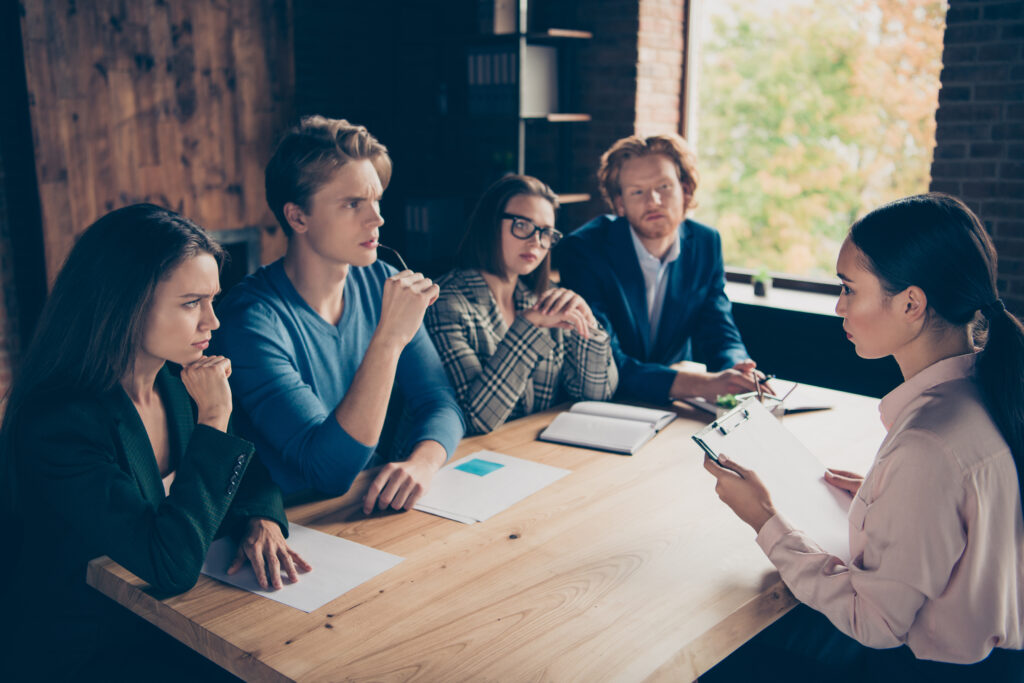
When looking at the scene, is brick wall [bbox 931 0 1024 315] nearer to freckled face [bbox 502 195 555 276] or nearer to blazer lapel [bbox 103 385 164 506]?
freckled face [bbox 502 195 555 276]

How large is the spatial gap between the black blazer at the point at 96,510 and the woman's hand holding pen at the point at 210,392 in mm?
48

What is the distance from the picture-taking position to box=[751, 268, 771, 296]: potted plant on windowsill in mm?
3979

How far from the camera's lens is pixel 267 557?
1.34m

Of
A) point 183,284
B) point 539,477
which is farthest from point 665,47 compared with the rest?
point 183,284

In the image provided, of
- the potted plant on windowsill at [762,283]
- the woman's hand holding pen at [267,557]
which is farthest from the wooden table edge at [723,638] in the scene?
the potted plant on windowsill at [762,283]

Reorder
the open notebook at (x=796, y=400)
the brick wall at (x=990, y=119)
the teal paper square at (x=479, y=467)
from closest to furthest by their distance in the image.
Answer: the teal paper square at (x=479, y=467)
the open notebook at (x=796, y=400)
the brick wall at (x=990, y=119)

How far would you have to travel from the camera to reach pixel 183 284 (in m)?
1.43

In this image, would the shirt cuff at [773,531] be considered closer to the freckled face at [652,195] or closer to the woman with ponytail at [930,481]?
the woman with ponytail at [930,481]

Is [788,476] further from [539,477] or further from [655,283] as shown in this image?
[655,283]

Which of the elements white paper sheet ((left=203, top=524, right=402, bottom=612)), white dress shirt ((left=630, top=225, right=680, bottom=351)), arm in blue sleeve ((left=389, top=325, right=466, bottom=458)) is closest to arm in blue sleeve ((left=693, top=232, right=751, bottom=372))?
white dress shirt ((left=630, top=225, right=680, bottom=351))

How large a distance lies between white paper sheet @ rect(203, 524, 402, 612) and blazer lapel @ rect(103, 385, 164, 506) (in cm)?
14

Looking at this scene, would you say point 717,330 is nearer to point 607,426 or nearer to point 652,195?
point 652,195

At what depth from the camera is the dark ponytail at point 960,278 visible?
1214 millimetres

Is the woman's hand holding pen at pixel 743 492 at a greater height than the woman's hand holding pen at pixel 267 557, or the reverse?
the woman's hand holding pen at pixel 743 492
